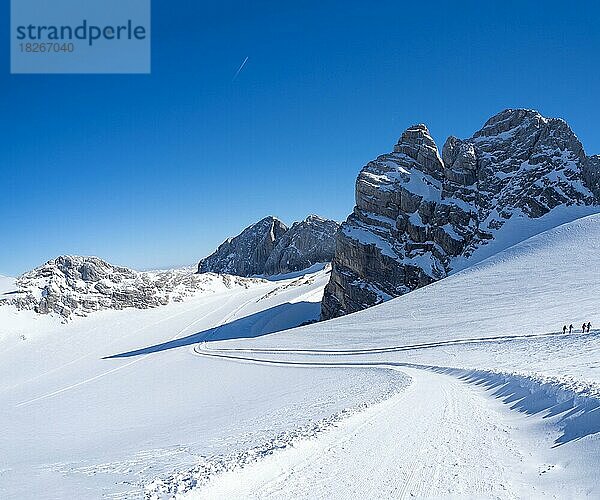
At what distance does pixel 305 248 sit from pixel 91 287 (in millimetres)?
76812

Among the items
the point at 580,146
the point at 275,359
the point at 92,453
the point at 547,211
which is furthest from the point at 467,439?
the point at 580,146

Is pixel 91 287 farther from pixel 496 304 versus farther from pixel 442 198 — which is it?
pixel 496 304

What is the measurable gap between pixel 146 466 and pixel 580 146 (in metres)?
97.4

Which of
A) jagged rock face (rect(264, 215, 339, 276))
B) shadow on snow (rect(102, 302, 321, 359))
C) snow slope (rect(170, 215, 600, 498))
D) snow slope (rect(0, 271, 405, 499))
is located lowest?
shadow on snow (rect(102, 302, 321, 359))

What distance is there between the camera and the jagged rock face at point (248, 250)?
163750 mm

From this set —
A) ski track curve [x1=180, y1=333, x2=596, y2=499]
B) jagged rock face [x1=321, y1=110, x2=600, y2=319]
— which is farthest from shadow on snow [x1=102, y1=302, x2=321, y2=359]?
ski track curve [x1=180, y1=333, x2=596, y2=499]

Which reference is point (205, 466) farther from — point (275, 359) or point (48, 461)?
point (275, 359)

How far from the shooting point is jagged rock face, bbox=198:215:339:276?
150 m

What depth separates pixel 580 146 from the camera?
81.1 m

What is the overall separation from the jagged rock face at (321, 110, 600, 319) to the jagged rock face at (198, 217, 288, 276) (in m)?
87.8

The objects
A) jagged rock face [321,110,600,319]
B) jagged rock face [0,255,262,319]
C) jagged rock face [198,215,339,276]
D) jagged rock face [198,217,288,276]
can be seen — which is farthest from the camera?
jagged rock face [198,217,288,276]

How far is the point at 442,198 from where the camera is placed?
Answer: 7694cm

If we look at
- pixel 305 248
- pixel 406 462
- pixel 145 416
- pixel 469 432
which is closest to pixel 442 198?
pixel 145 416

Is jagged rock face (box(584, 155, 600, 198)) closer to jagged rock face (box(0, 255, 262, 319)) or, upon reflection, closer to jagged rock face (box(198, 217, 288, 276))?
jagged rock face (box(0, 255, 262, 319))
